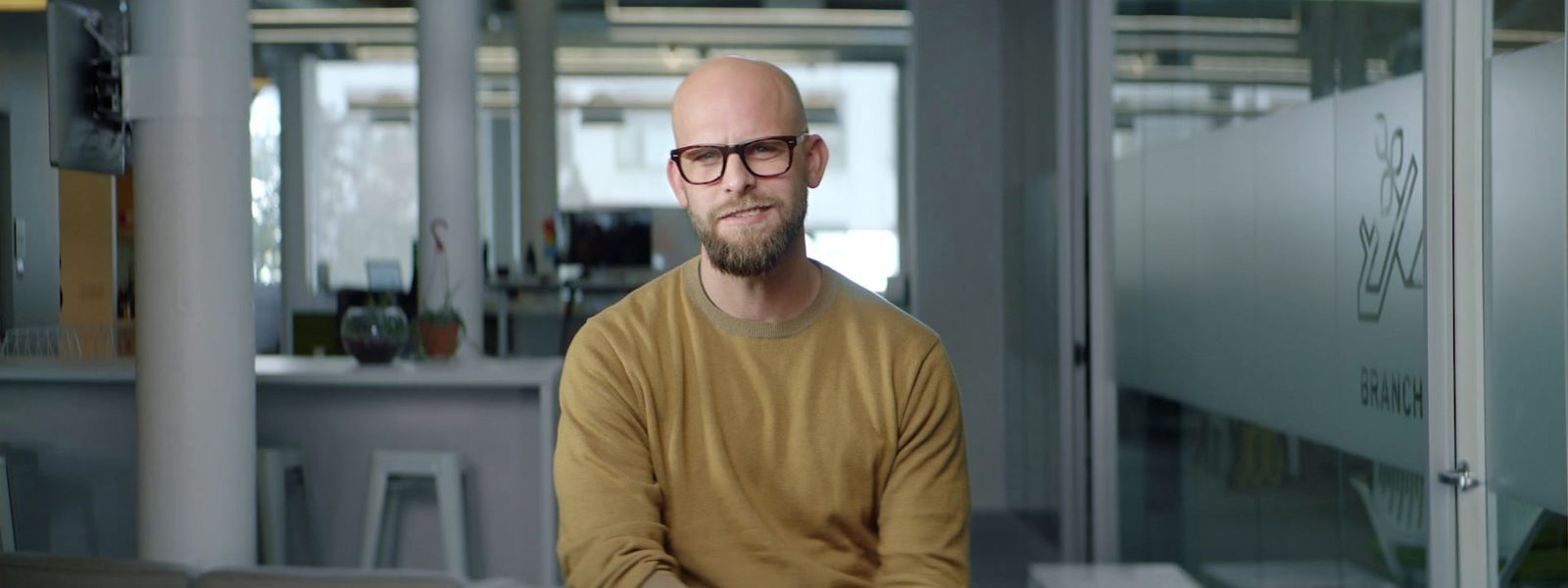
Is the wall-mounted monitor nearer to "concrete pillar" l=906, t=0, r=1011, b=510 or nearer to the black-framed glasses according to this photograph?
the black-framed glasses

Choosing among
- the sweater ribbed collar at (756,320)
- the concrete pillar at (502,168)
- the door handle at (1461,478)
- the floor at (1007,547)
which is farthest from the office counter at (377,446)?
the concrete pillar at (502,168)

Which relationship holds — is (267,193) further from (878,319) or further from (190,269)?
(878,319)

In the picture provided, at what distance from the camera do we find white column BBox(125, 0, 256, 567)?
3367 millimetres

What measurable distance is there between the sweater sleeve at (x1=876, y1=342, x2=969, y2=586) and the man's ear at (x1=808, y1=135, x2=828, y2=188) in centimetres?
25

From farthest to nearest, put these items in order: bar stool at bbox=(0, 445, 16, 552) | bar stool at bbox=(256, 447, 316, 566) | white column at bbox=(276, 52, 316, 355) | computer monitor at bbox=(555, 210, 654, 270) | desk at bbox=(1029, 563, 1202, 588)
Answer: white column at bbox=(276, 52, 316, 355) < computer monitor at bbox=(555, 210, 654, 270) < bar stool at bbox=(256, 447, 316, 566) < bar stool at bbox=(0, 445, 16, 552) < desk at bbox=(1029, 563, 1202, 588)

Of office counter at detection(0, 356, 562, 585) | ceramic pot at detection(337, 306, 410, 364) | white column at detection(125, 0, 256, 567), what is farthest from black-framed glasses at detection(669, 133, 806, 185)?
ceramic pot at detection(337, 306, 410, 364)

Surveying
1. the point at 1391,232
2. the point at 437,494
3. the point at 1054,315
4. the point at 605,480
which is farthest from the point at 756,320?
the point at 1054,315

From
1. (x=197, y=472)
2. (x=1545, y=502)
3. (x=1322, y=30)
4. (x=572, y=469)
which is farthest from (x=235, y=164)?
(x=1545, y=502)

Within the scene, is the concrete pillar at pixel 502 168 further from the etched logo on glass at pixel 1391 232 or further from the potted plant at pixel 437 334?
the etched logo on glass at pixel 1391 232

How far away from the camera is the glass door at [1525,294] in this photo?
234cm

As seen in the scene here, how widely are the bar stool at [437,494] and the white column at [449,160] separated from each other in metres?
1.56

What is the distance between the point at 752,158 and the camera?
1543 millimetres

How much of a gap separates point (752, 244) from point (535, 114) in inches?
409

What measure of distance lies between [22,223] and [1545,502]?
12.4 feet
